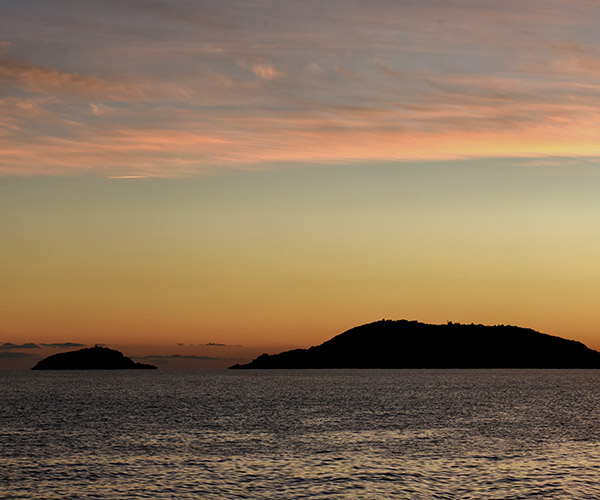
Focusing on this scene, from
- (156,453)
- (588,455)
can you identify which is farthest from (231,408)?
(588,455)

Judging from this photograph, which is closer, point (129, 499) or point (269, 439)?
point (129, 499)

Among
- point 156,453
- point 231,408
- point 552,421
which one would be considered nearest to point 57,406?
point 231,408

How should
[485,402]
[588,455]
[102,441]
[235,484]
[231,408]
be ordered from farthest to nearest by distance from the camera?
[485,402], [231,408], [102,441], [588,455], [235,484]

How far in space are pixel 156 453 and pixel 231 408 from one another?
61.3 m

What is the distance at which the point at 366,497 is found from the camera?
166ft

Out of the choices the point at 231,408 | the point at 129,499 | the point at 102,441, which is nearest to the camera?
the point at 129,499

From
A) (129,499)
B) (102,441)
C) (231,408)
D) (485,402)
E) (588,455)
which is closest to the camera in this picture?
(129,499)

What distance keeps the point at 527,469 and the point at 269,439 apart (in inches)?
1146

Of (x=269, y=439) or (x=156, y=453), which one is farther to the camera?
(x=269, y=439)

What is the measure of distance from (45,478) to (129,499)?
1094 centimetres

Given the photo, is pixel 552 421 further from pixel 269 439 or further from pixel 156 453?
pixel 156 453

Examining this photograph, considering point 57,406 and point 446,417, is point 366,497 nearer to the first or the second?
point 446,417

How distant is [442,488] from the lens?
53.2 metres

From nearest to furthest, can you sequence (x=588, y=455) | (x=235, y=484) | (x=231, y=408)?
(x=235, y=484) → (x=588, y=455) → (x=231, y=408)
